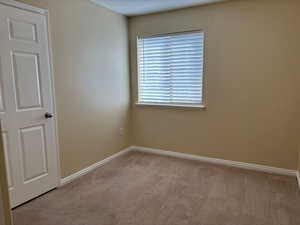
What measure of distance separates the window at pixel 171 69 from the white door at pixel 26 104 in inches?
69.2

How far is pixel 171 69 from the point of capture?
11.8 feet

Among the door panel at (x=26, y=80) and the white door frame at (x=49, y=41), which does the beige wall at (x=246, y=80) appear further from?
the door panel at (x=26, y=80)

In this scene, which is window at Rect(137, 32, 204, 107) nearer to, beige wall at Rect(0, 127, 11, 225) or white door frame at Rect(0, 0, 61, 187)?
white door frame at Rect(0, 0, 61, 187)

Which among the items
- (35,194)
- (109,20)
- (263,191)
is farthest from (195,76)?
(35,194)

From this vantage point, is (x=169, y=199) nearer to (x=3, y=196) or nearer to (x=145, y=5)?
(x=3, y=196)

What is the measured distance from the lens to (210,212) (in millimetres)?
2189

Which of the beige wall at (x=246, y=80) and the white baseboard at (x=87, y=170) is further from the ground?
the beige wall at (x=246, y=80)

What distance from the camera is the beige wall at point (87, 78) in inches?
105

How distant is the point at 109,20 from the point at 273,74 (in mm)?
2555

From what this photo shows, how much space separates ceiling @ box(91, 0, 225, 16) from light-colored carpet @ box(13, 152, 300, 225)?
2460 millimetres

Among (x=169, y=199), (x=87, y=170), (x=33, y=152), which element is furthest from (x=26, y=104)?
(x=169, y=199)

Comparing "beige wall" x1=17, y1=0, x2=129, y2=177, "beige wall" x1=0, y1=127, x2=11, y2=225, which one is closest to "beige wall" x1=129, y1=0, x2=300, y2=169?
"beige wall" x1=17, y1=0, x2=129, y2=177

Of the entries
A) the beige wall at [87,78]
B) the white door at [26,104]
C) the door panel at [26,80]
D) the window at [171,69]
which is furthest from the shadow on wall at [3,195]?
the window at [171,69]

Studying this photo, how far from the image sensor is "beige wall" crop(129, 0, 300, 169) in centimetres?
284
